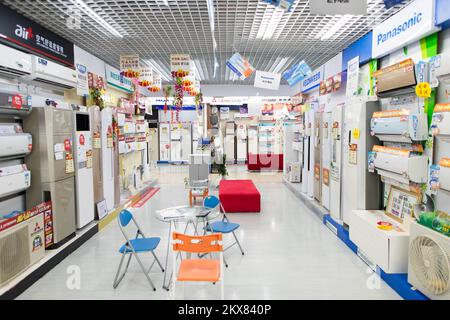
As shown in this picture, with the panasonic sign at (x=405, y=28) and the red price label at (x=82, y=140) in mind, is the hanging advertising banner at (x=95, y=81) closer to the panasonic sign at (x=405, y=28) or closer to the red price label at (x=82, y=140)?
the red price label at (x=82, y=140)

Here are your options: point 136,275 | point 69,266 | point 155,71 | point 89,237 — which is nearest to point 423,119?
point 136,275

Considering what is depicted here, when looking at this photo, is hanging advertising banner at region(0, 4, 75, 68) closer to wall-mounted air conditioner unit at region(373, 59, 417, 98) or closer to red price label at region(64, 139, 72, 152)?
red price label at region(64, 139, 72, 152)

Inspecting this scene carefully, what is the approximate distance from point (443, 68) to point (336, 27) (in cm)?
349

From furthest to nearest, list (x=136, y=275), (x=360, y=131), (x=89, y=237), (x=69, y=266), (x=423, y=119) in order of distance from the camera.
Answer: (x=89, y=237) → (x=360, y=131) → (x=69, y=266) → (x=136, y=275) → (x=423, y=119)

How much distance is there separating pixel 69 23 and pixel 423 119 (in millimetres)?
5836

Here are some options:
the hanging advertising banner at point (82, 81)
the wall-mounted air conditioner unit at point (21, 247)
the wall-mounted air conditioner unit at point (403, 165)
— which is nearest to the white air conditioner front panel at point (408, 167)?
the wall-mounted air conditioner unit at point (403, 165)

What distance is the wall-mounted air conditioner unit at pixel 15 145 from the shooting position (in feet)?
13.0

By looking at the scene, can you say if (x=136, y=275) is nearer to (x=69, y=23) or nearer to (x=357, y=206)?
(x=357, y=206)

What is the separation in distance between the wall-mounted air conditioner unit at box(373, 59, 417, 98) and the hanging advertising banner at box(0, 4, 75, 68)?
4812mm

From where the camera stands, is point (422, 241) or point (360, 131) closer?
point (422, 241)

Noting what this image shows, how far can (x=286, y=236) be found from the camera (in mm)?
5961

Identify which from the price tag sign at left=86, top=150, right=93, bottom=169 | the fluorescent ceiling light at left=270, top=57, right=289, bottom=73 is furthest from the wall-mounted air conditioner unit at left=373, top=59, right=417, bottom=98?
the fluorescent ceiling light at left=270, top=57, right=289, bottom=73

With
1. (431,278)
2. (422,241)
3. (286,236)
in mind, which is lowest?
(286,236)

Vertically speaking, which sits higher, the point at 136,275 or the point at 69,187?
the point at 69,187
